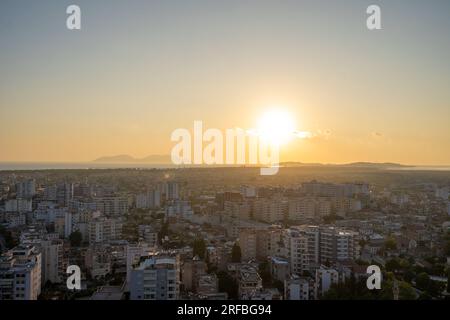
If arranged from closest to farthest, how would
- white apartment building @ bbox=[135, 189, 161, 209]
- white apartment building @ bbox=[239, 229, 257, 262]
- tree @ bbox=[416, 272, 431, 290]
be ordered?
tree @ bbox=[416, 272, 431, 290]
white apartment building @ bbox=[239, 229, 257, 262]
white apartment building @ bbox=[135, 189, 161, 209]

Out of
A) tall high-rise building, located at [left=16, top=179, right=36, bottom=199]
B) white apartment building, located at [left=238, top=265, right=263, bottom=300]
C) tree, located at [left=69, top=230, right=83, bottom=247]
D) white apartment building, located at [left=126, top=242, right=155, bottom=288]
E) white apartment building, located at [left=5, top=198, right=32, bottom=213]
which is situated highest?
tall high-rise building, located at [left=16, top=179, right=36, bottom=199]

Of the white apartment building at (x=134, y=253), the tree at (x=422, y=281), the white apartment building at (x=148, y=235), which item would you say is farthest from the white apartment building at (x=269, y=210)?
the tree at (x=422, y=281)

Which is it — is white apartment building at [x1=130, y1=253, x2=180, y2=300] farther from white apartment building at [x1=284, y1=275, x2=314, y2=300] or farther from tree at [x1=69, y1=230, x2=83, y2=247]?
tree at [x1=69, y1=230, x2=83, y2=247]

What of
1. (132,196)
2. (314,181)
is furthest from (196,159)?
(314,181)

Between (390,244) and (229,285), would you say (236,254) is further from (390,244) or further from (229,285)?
(390,244)

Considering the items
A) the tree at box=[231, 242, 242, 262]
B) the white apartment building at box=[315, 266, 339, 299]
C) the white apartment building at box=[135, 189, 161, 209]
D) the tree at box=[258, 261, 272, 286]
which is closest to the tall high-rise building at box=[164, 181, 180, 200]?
the white apartment building at box=[135, 189, 161, 209]

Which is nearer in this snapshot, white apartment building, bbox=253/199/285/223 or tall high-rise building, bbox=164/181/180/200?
white apartment building, bbox=253/199/285/223
